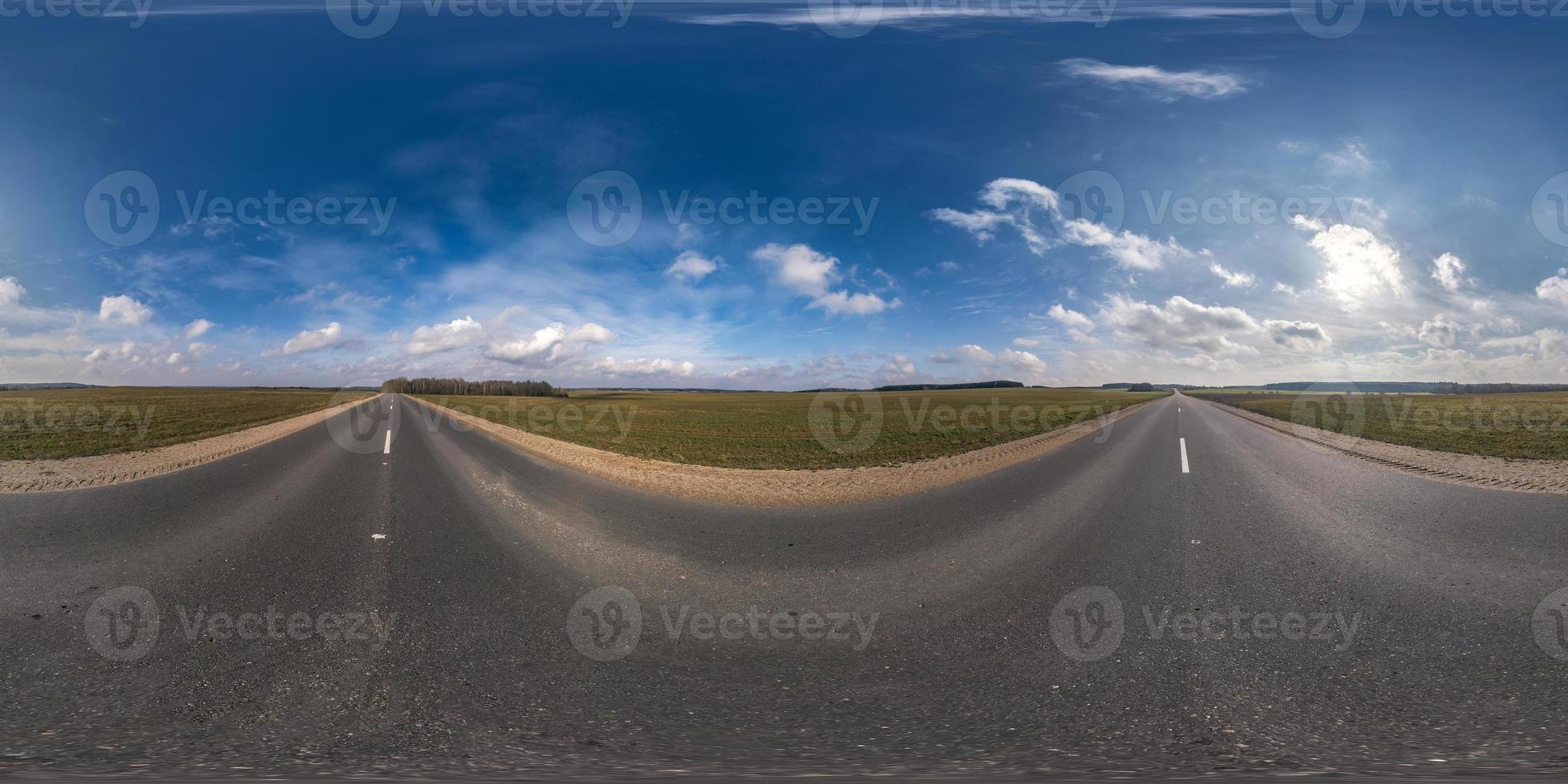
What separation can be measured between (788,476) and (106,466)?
16.4 meters

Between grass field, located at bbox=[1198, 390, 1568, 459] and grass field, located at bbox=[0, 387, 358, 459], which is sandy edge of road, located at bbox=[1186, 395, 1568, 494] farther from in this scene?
grass field, located at bbox=[0, 387, 358, 459]

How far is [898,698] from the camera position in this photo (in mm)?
3811

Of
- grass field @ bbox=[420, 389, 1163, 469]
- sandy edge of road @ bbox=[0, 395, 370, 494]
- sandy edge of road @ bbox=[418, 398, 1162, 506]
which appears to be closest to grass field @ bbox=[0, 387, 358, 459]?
sandy edge of road @ bbox=[0, 395, 370, 494]

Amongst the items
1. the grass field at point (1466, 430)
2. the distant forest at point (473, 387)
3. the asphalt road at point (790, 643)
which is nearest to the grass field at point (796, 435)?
the asphalt road at point (790, 643)

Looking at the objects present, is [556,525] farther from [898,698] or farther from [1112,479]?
[1112,479]

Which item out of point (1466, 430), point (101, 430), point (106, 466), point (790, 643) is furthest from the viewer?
point (101, 430)

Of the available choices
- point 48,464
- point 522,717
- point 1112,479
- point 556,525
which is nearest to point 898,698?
point 522,717

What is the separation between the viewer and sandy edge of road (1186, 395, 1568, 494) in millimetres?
10977

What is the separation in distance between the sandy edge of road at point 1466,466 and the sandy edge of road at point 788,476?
7643 millimetres

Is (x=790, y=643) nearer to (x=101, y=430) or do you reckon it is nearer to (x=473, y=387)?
(x=101, y=430)

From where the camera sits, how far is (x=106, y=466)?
1412 cm

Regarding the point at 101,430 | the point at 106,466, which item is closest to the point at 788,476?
the point at 106,466

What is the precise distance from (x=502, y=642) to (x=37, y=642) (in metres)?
3.58

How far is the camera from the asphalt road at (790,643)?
11.0 ft
